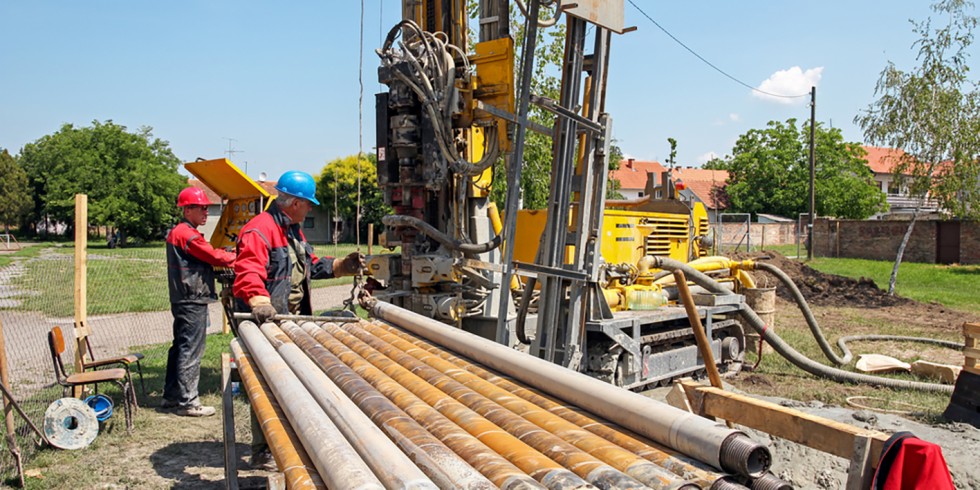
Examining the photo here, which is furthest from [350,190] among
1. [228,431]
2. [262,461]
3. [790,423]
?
[790,423]

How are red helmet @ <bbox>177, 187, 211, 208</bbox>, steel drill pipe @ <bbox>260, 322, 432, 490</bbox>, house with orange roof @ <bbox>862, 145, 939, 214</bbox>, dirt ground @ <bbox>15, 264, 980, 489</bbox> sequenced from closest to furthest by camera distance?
steel drill pipe @ <bbox>260, 322, 432, 490</bbox>, dirt ground @ <bbox>15, 264, 980, 489</bbox>, red helmet @ <bbox>177, 187, 211, 208</bbox>, house with orange roof @ <bbox>862, 145, 939, 214</bbox>

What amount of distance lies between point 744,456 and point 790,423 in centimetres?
60

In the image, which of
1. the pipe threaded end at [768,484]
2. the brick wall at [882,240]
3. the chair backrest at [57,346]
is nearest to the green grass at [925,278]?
the brick wall at [882,240]

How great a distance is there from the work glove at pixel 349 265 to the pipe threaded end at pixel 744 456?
4.39 meters

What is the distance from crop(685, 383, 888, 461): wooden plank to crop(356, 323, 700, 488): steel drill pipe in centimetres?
68

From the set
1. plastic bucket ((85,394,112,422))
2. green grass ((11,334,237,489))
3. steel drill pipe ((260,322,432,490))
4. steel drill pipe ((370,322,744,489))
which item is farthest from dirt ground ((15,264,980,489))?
steel drill pipe ((370,322,744,489))

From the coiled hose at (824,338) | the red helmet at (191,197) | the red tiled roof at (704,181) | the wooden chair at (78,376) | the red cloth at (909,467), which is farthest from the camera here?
the red tiled roof at (704,181)

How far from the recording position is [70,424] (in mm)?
5828

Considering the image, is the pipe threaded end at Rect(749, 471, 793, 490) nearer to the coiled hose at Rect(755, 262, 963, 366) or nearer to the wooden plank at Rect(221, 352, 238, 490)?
the wooden plank at Rect(221, 352, 238, 490)

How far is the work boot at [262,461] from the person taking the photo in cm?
495

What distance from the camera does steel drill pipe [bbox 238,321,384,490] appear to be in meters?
2.17

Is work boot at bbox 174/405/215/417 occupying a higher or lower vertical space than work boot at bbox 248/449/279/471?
lower

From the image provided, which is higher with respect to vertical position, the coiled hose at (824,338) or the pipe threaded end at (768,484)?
the pipe threaded end at (768,484)

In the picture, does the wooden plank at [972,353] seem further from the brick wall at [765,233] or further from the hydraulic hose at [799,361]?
the brick wall at [765,233]
